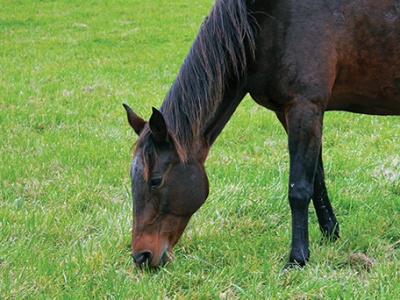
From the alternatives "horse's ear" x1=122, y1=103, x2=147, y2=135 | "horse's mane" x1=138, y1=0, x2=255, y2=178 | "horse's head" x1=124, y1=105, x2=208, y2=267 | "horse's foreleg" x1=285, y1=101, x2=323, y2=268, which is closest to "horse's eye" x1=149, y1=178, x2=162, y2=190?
"horse's head" x1=124, y1=105, x2=208, y2=267

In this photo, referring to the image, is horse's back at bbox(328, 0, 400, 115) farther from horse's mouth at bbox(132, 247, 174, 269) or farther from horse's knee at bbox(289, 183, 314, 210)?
horse's mouth at bbox(132, 247, 174, 269)

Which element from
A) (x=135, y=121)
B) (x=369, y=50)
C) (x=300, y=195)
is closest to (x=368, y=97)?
(x=369, y=50)

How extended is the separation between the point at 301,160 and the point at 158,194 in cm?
86

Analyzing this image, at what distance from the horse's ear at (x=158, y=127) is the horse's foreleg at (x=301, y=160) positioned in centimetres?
74

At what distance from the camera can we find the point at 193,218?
4.04 metres

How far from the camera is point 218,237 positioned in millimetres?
3762

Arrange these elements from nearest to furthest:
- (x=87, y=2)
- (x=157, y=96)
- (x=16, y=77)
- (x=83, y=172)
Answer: (x=83, y=172) → (x=157, y=96) → (x=16, y=77) → (x=87, y=2)

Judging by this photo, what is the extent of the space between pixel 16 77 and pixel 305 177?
23.2 feet

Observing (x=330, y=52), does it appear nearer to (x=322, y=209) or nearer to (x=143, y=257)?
(x=322, y=209)

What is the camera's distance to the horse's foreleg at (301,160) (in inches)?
126

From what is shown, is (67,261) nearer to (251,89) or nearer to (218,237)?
(218,237)

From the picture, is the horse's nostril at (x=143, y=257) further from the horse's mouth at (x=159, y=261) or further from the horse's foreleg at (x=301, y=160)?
the horse's foreleg at (x=301, y=160)

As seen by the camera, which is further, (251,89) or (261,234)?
(261,234)

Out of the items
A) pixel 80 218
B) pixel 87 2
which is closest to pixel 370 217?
pixel 80 218
